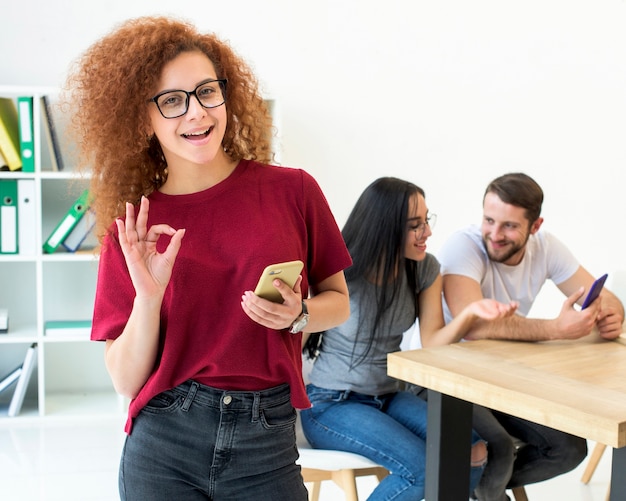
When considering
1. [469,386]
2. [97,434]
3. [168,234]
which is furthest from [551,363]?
[97,434]

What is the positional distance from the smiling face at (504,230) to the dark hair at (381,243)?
348 mm

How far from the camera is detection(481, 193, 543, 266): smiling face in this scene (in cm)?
259

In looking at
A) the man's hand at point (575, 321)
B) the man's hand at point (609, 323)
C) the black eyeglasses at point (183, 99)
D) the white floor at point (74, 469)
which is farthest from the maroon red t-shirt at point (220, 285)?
the white floor at point (74, 469)

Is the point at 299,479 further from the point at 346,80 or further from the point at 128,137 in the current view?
the point at 346,80

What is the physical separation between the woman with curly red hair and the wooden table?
403 mm

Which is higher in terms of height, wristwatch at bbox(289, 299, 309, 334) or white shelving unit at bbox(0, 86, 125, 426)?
wristwatch at bbox(289, 299, 309, 334)

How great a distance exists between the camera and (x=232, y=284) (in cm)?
134

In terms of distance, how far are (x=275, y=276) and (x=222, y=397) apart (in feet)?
0.74

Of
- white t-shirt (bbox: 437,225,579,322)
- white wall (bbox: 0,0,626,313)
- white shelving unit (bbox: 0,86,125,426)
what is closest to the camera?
white t-shirt (bbox: 437,225,579,322)

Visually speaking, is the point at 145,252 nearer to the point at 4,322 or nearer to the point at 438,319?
the point at 438,319

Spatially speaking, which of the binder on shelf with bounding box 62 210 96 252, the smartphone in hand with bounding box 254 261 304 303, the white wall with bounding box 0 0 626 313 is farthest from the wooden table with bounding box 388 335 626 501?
the binder on shelf with bounding box 62 210 96 252

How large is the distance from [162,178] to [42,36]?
9.13 feet

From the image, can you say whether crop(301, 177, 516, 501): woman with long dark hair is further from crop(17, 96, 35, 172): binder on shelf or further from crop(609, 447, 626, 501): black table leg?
crop(17, 96, 35, 172): binder on shelf

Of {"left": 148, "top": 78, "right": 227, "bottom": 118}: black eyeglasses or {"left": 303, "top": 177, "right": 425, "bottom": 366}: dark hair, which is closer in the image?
{"left": 148, "top": 78, "right": 227, "bottom": 118}: black eyeglasses
